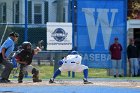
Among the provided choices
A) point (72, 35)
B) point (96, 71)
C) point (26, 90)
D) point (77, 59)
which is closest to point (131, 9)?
point (96, 71)

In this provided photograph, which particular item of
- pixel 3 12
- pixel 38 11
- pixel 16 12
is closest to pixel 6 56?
pixel 3 12

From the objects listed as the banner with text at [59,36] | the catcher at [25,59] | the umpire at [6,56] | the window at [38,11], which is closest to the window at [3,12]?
the window at [38,11]

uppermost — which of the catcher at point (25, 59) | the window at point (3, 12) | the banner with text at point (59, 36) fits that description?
the window at point (3, 12)

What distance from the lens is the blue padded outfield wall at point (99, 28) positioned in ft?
76.3

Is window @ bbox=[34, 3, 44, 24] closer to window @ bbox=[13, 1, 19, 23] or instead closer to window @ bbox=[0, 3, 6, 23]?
window @ bbox=[13, 1, 19, 23]

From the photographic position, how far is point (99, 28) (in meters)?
23.4

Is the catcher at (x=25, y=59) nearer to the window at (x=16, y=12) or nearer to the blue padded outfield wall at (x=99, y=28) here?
the blue padded outfield wall at (x=99, y=28)

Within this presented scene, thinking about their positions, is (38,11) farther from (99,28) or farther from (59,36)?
(59,36)

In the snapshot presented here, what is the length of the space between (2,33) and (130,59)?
243 inches

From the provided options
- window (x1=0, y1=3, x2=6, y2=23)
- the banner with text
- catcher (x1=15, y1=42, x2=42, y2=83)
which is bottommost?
catcher (x1=15, y1=42, x2=42, y2=83)

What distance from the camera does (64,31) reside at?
74.4 feet

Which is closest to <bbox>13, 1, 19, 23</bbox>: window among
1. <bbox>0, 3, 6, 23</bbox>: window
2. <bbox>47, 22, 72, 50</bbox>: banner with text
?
<bbox>0, 3, 6, 23</bbox>: window

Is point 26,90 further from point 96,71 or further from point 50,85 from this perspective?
point 96,71

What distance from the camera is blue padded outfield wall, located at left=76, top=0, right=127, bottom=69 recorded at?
23.2m
